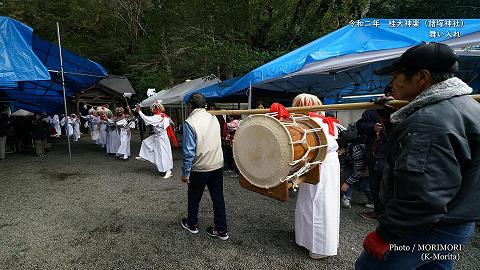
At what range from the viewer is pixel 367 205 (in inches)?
175

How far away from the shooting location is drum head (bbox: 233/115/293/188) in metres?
2.05

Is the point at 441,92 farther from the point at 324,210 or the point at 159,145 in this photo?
the point at 159,145

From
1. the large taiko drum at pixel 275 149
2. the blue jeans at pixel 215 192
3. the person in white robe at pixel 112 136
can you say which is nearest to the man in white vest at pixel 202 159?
the blue jeans at pixel 215 192

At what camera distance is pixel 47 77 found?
18.0 ft

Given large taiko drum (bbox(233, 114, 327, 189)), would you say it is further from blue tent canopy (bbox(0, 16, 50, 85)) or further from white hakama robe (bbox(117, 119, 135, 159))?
white hakama robe (bbox(117, 119, 135, 159))

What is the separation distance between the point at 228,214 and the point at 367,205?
2.24m

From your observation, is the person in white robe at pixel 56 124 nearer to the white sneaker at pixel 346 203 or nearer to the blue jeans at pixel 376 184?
the white sneaker at pixel 346 203

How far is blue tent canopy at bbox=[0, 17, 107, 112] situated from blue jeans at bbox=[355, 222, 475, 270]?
21.1 ft

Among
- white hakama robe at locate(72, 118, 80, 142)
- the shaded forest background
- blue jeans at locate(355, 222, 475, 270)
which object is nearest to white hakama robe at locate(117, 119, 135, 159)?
the shaded forest background

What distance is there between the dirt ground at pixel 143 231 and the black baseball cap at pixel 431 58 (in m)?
2.20

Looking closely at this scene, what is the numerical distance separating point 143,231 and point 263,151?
2.36 m

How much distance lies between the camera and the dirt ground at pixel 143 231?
2.90m

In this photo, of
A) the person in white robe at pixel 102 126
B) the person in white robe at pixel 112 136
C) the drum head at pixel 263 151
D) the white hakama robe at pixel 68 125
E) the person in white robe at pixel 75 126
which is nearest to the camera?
the drum head at pixel 263 151

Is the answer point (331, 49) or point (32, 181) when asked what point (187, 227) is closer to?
point (331, 49)
